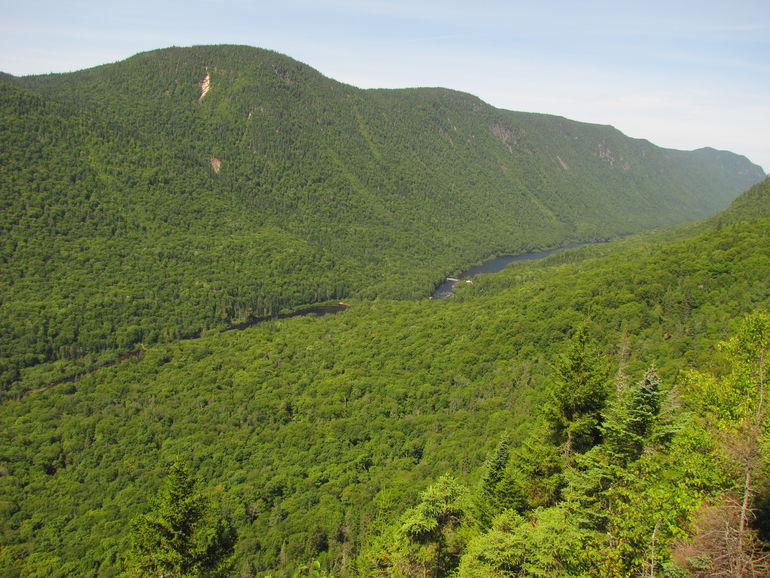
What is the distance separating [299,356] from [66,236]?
102115mm

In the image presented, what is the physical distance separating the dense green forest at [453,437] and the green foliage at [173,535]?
88.6 inches

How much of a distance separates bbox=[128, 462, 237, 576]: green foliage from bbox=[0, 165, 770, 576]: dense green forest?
2.25 metres

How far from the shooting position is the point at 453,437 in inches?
3051

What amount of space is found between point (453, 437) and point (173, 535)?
184ft

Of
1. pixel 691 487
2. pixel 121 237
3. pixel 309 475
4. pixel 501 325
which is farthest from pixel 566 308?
pixel 121 237

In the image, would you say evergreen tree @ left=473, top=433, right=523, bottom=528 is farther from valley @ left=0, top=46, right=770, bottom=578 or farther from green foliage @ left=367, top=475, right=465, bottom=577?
green foliage @ left=367, top=475, right=465, bottom=577

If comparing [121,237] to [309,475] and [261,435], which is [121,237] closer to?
[261,435]

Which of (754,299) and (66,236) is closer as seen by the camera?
(754,299)

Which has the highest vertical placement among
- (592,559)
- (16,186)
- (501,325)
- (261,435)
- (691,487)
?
(16,186)

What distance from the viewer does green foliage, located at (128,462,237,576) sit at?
27.3 meters

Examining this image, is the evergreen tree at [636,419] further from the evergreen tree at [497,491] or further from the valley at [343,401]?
the evergreen tree at [497,491]

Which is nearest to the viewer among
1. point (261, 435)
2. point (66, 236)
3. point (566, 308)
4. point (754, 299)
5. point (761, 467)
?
point (761, 467)

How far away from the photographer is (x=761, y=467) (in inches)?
631

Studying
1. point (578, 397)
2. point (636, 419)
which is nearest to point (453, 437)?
point (578, 397)
